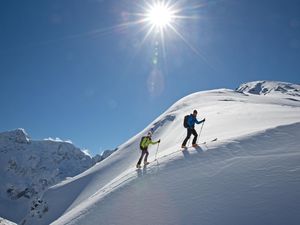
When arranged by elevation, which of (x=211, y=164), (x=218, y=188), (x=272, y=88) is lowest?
(x=218, y=188)

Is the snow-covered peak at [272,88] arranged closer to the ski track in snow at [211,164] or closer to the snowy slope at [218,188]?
the ski track in snow at [211,164]

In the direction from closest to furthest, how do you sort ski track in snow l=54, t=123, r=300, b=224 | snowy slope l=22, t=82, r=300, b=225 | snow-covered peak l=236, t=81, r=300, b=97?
snowy slope l=22, t=82, r=300, b=225 → ski track in snow l=54, t=123, r=300, b=224 → snow-covered peak l=236, t=81, r=300, b=97

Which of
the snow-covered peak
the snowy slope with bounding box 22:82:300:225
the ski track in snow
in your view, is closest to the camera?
the snowy slope with bounding box 22:82:300:225

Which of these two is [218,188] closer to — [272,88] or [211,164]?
[211,164]

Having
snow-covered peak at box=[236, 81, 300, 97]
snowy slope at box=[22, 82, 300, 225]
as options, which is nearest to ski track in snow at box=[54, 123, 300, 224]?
snowy slope at box=[22, 82, 300, 225]

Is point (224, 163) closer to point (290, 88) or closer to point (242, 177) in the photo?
point (242, 177)

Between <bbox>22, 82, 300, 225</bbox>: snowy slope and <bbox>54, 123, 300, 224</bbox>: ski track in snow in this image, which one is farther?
<bbox>54, 123, 300, 224</bbox>: ski track in snow

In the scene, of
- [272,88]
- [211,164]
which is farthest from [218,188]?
[272,88]

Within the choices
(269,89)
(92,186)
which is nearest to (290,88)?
(269,89)

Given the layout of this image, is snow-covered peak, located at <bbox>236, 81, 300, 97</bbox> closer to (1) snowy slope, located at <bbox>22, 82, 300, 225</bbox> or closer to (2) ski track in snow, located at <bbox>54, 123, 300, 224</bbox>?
(2) ski track in snow, located at <bbox>54, 123, 300, 224</bbox>

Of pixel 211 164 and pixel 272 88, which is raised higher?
pixel 272 88

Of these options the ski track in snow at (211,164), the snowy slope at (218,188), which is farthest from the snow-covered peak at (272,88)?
the snowy slope at (218,188)

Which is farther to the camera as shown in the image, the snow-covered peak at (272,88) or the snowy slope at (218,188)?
the snow-covered peak at (272,88)

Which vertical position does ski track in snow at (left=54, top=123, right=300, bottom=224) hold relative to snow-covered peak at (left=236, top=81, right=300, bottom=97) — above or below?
below
